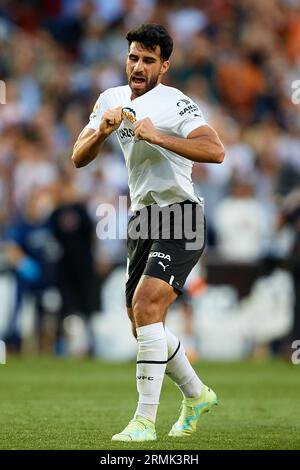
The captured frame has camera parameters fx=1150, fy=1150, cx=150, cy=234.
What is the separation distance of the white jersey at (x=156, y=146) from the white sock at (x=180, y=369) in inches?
35.2

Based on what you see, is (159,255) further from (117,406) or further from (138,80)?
(117,406)

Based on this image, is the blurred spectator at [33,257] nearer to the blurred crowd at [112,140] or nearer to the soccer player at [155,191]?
the blurred crowd at [112,140]

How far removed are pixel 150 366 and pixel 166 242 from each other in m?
0.80

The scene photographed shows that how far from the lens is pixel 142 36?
724cm

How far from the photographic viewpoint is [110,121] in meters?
6.96

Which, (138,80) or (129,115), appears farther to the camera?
(138,80)

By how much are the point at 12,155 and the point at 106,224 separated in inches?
79.0

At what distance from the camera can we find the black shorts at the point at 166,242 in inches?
283

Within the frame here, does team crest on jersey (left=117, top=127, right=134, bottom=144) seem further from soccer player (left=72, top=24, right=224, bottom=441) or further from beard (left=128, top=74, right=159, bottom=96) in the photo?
beard (left=128, top=74, right=159, bottom=96)

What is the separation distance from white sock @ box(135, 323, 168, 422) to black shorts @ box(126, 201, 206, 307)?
0.34 meters

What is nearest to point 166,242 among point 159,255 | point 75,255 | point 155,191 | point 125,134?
point 159,255

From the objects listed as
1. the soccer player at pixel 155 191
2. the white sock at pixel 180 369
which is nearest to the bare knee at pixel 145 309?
the soccer player at pixel 155 191

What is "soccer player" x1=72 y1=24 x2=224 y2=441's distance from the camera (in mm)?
7004
